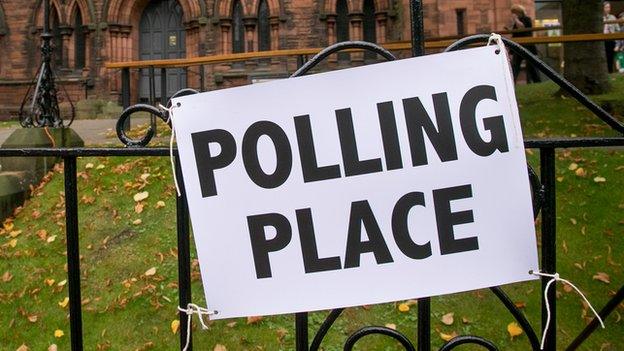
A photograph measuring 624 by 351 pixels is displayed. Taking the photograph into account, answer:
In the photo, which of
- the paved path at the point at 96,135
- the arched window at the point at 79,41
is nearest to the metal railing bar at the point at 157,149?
the paved path at the point at 96,135

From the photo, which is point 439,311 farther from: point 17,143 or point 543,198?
point 17,143

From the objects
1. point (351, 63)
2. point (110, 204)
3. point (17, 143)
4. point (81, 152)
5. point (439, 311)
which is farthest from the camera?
point (351, 63)

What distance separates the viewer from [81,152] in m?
1.65

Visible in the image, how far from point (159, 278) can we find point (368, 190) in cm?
316

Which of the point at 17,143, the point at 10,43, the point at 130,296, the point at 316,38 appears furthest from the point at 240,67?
the point at 130,296

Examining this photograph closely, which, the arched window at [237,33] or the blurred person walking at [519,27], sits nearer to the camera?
the blurred person walking at [519,27]

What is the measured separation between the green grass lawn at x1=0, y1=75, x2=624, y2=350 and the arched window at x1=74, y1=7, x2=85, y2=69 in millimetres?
14053

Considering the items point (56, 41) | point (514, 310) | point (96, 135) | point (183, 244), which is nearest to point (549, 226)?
point (514, 310)

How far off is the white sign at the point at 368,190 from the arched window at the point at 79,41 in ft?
62.9

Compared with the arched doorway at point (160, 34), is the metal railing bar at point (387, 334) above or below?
below

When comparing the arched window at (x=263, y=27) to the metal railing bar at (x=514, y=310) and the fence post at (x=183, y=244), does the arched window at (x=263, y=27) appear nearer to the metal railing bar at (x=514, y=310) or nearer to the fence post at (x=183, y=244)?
the fence post at (x=183, y=244)

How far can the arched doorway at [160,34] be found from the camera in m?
17.7

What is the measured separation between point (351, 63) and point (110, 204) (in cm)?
1202

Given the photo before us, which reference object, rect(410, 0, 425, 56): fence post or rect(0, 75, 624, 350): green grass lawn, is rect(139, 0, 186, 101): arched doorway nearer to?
rect(0, 75, 624, 350): green grass lawn
